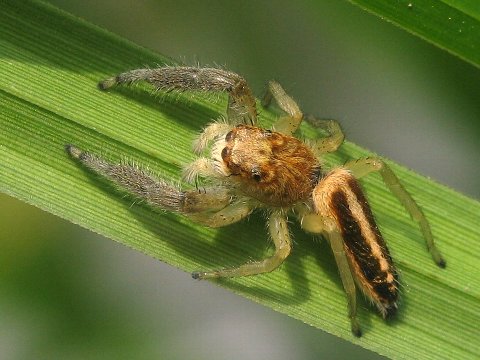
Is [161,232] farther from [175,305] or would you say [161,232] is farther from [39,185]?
[175,305]

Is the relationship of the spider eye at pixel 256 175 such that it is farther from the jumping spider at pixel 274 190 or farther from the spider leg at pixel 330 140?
the spider leg at pixel 330 140

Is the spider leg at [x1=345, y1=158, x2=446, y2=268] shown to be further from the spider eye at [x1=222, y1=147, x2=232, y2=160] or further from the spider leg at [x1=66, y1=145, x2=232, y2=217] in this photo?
the spider leg at [x1=66, y1=145, x2=232, y2=217]

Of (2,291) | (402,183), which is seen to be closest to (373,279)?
(402,183)

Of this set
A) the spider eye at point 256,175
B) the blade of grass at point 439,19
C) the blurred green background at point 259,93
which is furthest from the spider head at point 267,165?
the blurred green background at point 259,93

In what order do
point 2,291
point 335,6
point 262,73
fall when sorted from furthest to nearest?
point 262,73
point 335,6
point 2,291

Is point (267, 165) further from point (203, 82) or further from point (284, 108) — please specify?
point (203, 82)

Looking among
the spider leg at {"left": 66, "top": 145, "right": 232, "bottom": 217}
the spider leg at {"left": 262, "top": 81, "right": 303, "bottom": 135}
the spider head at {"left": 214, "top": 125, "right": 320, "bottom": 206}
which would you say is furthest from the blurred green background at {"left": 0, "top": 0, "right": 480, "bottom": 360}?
the spider leg at {"left": 66, "top": 145, "right": 232, "bottom": 217}

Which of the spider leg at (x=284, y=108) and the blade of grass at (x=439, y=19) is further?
the spider leg at (x=284, y=108)
